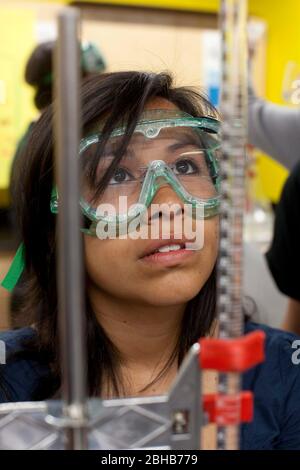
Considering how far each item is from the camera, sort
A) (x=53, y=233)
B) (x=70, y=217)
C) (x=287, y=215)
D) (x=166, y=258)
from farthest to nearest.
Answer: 1. (x=287, y=215)
2. (x=53, y=233)
3. (x=166, y=258)
4. (x=70, y=217)

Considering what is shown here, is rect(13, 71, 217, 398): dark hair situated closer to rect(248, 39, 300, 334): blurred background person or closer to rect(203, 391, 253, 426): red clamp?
rect(203, 391, 253, 426): red clamp

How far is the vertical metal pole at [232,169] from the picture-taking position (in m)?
0.40

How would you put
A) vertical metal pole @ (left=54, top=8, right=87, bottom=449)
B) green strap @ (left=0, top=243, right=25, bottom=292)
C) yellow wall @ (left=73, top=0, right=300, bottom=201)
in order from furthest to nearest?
yellow wall @ (left=73, top=0, right=300, bottom=201) < green strap @ (left=0, top=243, right=25, bottom=292) < vertical metal pole @ (left=54, top=8, right=87, bottom=449)

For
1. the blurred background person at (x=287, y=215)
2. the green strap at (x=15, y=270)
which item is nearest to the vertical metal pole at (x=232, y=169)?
the green strap at (x=15, y=270)

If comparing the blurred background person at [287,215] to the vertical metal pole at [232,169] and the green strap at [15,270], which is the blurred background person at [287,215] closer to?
the green strap at [15,270]

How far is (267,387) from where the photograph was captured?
2.49 feet

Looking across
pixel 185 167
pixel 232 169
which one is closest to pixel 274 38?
pixel 185 167

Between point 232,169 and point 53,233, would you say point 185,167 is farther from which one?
point 232,169

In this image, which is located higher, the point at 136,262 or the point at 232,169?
the point at 232,169

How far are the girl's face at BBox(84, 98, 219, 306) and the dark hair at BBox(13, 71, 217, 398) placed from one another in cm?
9

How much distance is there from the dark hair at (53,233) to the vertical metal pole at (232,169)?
315 millimetres

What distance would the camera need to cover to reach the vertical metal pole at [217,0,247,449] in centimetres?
40

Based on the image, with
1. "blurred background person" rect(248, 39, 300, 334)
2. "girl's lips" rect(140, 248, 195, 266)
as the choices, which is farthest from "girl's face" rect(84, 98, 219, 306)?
"blurred background person" rect(248, 39, 300, 334)

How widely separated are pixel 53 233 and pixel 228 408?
421mm
